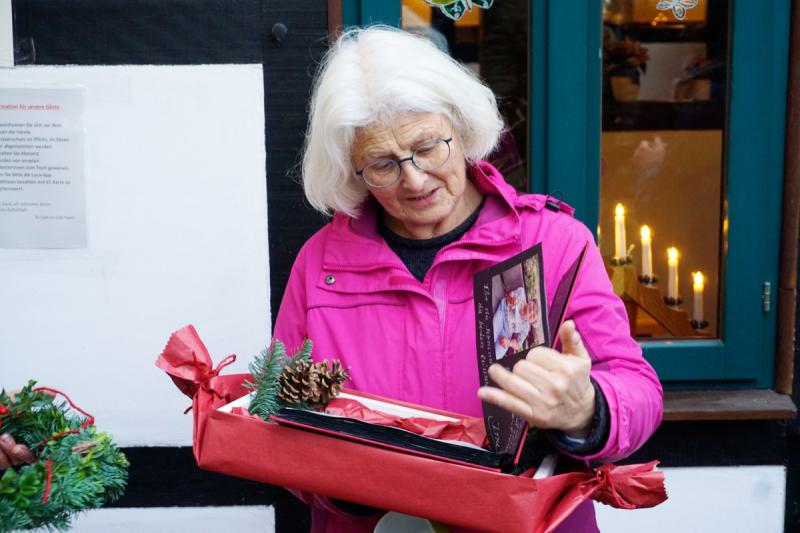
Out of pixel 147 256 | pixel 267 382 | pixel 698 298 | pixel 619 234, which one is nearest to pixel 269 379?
pixel 267 382

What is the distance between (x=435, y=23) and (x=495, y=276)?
1481 millimetres

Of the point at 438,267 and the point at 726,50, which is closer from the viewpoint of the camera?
the point at 438,267

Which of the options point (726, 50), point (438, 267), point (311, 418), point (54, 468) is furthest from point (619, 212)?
point (54, 468)

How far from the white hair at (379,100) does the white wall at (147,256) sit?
2.63ft

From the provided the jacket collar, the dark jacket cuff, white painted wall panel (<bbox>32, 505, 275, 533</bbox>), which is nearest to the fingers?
the dark jacket cuff

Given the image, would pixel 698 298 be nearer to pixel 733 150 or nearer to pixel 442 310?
pixel 733 150

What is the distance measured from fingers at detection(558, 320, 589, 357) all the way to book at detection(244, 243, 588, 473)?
3 cm

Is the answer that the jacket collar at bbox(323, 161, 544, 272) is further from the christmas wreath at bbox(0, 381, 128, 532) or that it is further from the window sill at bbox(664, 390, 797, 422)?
the window sill at bbox(664, 390, 797, 422)

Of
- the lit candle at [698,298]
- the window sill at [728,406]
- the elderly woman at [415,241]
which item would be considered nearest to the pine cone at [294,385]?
the elderly woman at [415,241]

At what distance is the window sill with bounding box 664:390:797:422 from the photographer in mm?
2711

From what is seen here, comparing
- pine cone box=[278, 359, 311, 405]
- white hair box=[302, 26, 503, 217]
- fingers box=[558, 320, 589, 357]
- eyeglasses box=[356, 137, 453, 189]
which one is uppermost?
white hair box=[302, 26, 503, 217]

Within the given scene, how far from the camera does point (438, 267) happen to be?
1.78m

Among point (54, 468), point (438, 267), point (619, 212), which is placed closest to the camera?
point (54, 468)

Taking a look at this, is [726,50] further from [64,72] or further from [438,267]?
[64,72]
